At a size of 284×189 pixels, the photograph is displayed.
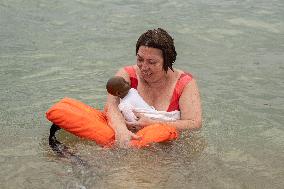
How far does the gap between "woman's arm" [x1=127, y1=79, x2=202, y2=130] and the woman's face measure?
0.37 meters

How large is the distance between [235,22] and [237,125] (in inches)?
214

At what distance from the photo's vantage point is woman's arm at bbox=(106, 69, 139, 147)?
4.74 m

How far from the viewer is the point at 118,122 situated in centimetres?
492

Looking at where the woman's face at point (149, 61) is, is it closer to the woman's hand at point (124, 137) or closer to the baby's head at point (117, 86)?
the baby's head at point (117, 86)

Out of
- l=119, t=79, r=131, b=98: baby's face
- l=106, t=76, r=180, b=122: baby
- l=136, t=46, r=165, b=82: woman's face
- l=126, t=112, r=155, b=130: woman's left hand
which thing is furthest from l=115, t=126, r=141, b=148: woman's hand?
l=136, t=46, r=165, b=82: woman's face

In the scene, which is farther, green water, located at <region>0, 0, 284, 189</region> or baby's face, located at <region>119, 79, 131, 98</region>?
baby's face, located at <region>119, 79, 131, 98</region>

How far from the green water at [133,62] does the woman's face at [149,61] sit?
754mm

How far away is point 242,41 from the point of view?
982 centimetres

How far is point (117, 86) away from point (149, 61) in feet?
1.31

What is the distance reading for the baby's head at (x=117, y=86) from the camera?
15.9 feet

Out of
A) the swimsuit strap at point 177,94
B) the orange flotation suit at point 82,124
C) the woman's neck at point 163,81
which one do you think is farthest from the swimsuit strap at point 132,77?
the orange flotation suit at point 82,124

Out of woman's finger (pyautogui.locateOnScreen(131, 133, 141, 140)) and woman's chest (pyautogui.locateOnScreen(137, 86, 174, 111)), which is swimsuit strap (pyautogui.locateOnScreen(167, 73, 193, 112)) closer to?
woman's chest (pyautogui.locateOnScreen(137, 86, 174, 111))

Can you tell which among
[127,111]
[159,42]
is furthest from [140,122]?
[159,42]

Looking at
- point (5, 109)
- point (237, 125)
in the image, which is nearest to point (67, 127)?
Result: point (5, 109)
